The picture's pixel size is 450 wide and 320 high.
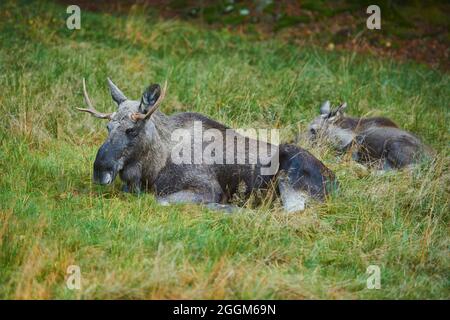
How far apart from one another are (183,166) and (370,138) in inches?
148

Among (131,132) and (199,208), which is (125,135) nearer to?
(131,132)

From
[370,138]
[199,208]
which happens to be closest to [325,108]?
[370,138]

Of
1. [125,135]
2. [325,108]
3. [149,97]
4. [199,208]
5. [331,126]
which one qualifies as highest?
[149,97]

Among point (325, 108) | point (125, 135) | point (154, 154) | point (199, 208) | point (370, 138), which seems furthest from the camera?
point (325, 108)

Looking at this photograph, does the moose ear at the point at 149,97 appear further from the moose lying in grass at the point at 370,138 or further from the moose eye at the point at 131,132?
the moose lying in grass at the point at 370,138

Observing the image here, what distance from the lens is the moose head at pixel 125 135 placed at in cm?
809

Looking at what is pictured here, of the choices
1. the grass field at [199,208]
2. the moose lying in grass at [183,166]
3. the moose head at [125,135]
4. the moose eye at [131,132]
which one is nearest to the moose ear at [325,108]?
the grass field at [199,208]

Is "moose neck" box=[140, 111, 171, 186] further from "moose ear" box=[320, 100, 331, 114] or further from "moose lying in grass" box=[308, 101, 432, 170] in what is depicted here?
"moose ear" box=[320, 100, 331, 114]

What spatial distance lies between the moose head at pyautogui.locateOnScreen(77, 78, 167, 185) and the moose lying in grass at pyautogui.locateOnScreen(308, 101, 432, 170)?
10.2 feet

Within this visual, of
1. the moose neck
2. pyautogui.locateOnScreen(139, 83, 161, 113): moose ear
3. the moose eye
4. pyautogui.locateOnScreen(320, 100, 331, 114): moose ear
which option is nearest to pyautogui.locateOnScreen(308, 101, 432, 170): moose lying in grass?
pyautogui.locateOnScreen(320, 100, 331, 114): moose ear

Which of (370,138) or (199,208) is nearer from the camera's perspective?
(199,208)

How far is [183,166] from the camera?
865 centimetres

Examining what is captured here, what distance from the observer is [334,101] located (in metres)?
12.7
